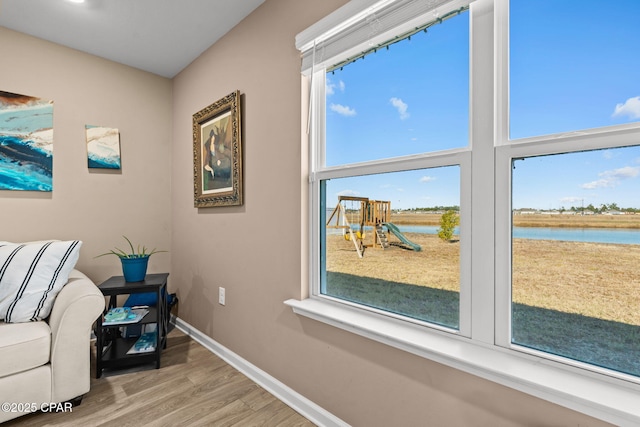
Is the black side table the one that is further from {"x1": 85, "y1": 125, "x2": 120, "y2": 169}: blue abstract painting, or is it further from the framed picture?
{"x1": 85, "y1": 125, "x2": 120, "y2": 169}: blue abstract painting

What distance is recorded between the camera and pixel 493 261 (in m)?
1.07

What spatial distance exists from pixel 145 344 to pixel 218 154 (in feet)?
4.68

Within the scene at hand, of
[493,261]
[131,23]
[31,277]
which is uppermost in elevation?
[131,23]

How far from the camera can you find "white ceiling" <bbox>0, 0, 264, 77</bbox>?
192 cm

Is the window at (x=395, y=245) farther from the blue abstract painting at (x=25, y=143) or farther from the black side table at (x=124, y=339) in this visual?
the blue abstract painting at (x=25, y=143)

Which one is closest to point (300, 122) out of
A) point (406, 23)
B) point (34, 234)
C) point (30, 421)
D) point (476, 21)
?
point (406, 23)

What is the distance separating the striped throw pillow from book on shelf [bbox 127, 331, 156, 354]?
1.86 ft

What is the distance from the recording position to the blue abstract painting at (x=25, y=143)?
2174 millimetres

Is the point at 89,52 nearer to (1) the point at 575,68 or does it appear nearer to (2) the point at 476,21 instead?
(2) the point at 476,21

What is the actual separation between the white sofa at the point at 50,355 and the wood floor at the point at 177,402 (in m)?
0.12

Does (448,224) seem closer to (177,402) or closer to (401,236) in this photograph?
(401,236)

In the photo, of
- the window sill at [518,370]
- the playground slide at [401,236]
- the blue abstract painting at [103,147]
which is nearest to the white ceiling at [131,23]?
the blue abstract painting at [103,147]

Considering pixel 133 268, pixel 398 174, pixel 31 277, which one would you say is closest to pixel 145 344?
pixel 133 268

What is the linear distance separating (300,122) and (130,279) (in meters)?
1.62
